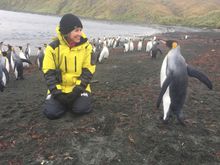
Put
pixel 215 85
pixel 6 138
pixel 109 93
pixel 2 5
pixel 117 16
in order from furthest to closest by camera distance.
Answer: pixel 2 5 < pixel 117 16 < pixel 215 85 < pixel 109 93 < pixel 6 138

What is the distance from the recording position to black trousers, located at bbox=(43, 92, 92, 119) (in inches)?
251

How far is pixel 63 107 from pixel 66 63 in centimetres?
92

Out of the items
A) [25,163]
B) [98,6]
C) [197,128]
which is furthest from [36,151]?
[98,6]

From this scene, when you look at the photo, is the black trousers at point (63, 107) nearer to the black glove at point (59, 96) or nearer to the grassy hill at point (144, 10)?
the black glove at point (59, 96)

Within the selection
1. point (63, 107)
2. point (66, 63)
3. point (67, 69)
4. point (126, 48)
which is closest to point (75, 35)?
point (66, 63)

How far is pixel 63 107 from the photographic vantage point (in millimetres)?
6555

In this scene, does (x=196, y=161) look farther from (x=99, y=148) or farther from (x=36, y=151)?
(x=36, y=151)

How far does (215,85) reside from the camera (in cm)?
1047

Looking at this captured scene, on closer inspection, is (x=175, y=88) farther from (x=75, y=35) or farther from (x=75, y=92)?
(x=75, y=35)

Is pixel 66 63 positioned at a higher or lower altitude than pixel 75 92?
higher

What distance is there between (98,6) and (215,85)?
108533 mm

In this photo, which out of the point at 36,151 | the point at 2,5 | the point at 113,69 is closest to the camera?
the point at 36,151

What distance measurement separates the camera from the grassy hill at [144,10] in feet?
266

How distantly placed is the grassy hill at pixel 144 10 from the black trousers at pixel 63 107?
2622 inches
